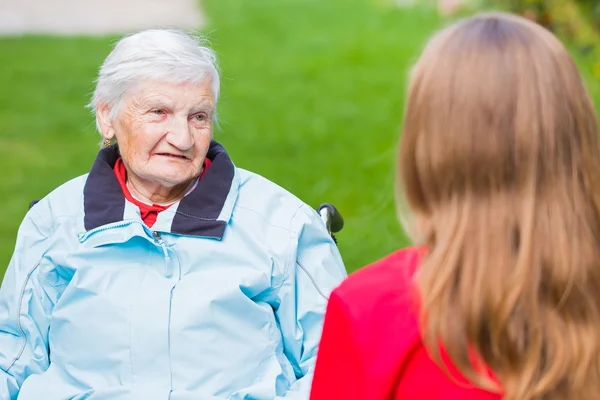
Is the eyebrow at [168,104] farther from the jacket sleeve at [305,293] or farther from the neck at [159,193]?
the jacket sleeve at [305,293]

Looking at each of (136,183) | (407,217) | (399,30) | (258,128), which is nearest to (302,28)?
(399,30)

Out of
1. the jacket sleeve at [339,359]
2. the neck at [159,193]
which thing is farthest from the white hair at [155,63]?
the jacket sleeve at [339,359]

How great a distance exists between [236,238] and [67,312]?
551 mm

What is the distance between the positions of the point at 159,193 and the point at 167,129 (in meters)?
0.23

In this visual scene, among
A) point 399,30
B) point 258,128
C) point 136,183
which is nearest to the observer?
point 136,183

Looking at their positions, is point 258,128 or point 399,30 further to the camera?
point 399,30

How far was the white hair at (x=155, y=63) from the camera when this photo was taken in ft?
10.6

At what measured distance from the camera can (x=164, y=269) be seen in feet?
10.2

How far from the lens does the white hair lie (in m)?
3.22

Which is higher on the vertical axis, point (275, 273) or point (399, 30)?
point (275, 273)

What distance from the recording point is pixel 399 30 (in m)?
12.2

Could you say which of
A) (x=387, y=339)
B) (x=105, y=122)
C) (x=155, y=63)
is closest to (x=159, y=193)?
(x=105, y=122)

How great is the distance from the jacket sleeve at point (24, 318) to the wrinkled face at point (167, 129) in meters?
0.40

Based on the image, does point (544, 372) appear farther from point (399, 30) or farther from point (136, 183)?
point (399, 30)
